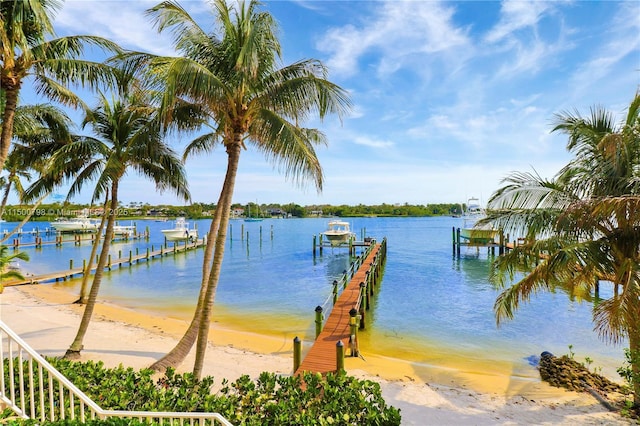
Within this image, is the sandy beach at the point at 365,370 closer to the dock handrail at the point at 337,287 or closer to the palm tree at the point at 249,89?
the dock handrail at the point at 337,287

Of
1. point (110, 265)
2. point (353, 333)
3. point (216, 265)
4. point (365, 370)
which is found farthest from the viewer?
point (110, 265)

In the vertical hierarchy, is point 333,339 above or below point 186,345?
below

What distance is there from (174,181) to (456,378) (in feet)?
34.4

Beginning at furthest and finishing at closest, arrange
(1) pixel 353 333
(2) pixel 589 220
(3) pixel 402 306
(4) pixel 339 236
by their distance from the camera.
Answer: (4) pixel 339 236 < (3) pixel 402 306 < (1) pixel 353 333 < (2) pixel 589 220

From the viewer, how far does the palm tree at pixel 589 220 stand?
5676 millimetres

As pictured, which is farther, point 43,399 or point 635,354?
point 635,354

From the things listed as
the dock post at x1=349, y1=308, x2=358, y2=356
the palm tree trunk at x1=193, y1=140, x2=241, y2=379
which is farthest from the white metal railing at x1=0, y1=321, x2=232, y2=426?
the dock post at x1=349, y1=308, x2=358, y2=356

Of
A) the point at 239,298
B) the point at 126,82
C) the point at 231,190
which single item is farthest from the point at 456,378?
the point at 239,298

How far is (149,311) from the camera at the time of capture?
18188 millimetres

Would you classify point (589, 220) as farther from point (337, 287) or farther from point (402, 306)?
point (402, 306)

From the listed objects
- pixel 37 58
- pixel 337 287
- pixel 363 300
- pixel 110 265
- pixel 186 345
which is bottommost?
pixel 110 265

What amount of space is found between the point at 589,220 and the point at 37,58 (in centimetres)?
1137

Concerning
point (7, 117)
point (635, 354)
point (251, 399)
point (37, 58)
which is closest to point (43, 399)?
point (251, 399)

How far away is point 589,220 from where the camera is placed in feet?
19.2
